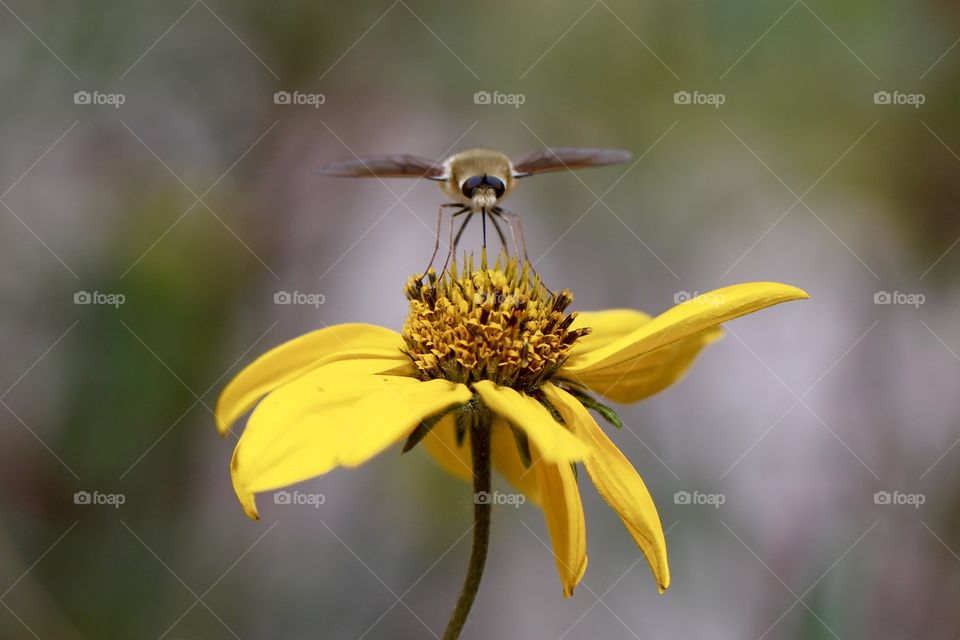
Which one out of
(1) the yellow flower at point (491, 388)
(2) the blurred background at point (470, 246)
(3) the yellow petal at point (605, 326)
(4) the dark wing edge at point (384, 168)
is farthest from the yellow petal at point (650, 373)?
(2) the blurred background at point (470, 246)

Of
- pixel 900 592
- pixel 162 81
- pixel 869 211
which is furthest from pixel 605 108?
pixel 900 592

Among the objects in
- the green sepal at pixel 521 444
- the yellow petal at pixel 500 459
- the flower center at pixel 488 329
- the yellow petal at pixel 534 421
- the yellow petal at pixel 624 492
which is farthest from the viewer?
the yellow petal at pixel 500 459

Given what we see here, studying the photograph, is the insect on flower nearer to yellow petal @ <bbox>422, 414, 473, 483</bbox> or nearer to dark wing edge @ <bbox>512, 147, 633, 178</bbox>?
yellow petal @ <bbox>422, 414, 473, 483</bbox>

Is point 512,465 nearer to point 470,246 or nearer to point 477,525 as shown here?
point 477,525

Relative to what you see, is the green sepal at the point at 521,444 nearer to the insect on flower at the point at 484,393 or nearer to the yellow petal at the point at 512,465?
the insect on flower at the point at 484,393

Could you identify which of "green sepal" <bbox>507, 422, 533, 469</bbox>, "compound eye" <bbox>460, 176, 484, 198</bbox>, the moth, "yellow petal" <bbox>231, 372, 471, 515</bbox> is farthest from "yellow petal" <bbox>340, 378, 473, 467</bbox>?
"compound eye" <bbox>460, 176, 484, 198</bbox>

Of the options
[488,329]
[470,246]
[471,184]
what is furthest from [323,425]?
[470,246]

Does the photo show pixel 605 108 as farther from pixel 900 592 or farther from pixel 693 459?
pixel 900 592
